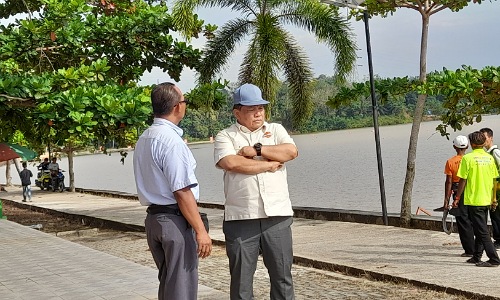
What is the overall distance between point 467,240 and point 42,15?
858cm

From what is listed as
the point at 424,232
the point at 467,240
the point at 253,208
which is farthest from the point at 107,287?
the point at 424,232

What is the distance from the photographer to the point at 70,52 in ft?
46.9

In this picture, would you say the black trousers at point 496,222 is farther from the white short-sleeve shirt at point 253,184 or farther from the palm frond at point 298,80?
the palm frond at point 298,80

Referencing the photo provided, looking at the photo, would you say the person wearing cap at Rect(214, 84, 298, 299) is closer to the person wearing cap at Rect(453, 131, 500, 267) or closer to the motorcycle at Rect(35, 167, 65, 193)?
the person wearing cap at Rect(453, 131, 500, 267)

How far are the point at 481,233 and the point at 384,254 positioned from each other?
2.00 m

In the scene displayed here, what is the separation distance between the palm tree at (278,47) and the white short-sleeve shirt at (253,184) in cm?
1416

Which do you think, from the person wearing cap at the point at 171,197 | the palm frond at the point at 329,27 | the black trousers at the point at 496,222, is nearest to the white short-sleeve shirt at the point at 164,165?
the person wearing cap at the point at 171,197

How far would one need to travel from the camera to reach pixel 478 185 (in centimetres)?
927

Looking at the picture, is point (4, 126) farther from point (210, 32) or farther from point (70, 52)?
point (210, 32)

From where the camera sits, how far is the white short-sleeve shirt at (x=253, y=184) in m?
5.43

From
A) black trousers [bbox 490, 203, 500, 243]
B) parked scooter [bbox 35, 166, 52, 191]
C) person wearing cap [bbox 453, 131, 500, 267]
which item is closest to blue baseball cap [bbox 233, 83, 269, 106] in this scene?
person wearing cap [bbox 453, 131, 500, 267]

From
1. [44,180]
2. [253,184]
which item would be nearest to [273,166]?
[253,184]

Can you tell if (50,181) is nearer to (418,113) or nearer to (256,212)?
(418,113)

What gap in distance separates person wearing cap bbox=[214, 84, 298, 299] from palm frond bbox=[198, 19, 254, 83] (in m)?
15.1
